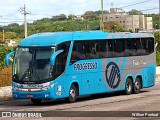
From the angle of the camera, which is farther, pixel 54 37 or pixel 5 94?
pixel 5 94

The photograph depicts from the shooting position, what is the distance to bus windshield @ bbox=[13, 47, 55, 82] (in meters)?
21.1

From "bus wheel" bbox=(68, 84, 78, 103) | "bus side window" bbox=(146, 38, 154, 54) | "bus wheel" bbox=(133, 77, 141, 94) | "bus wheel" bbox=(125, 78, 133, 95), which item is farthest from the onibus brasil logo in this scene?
"bus side window" bbox=(146, 38, 154, 54)

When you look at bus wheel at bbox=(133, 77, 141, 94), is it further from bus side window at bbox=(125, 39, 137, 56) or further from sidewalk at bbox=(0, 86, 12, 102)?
sidewalk at bbox=(0, 86, 12, 102)

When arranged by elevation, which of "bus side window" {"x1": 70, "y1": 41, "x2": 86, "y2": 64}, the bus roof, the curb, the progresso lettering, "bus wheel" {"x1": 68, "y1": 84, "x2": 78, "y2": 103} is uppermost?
the bus roof

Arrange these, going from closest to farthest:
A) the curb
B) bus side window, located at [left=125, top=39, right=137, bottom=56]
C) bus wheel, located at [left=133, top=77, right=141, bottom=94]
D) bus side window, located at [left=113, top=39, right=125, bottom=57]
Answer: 1. bus side window, located at [left=113, top=39, right=125, bottom=57]
2. the curb
3. bus side window, located at [left=125, top=39, right=137, bottom=56]
4. bus wheel, located at [left=133, top=77, right=141, bottom=94]

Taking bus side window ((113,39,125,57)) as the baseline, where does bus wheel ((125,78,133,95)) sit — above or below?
below

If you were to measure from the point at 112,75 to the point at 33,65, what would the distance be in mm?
5216

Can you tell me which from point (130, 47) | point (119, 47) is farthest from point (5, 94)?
point (130, 47)

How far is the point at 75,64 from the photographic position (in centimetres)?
2233

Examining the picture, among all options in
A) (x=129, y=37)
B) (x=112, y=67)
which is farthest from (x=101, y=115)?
(x=129, y=37)

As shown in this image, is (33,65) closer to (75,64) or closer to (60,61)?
(60,61)

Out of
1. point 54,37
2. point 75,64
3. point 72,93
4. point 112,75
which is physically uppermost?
point 54,37

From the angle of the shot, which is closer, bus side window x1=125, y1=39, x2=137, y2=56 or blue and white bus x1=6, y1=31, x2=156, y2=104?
blue and white bus x1=6, y1=31, x2=156, y2=104

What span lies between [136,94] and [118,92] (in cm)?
161
